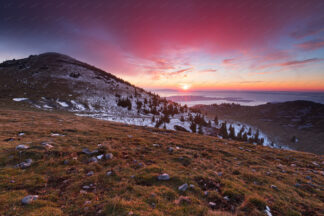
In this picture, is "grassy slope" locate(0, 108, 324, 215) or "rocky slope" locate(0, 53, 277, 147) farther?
"rocky slope" locate(0, 53, 277, 147)

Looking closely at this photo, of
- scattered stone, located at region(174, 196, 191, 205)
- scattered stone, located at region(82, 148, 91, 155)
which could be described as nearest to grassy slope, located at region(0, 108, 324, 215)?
scattered stone, located at region(174, 196, 191, 205)

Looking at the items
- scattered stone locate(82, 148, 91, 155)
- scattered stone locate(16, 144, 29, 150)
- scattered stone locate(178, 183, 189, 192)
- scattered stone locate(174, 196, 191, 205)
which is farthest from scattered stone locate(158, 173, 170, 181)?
scattered stone locate(16, 144, 29, 150)

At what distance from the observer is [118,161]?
7.35 m

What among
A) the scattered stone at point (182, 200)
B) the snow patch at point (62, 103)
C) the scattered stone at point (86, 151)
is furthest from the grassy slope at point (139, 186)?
the snow patch at point (62, 103)

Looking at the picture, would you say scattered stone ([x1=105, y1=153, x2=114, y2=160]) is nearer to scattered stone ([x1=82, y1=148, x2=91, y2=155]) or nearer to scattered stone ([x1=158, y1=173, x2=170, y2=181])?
scattered stone ([x1=82, y1=148, x2=91, y2=155])

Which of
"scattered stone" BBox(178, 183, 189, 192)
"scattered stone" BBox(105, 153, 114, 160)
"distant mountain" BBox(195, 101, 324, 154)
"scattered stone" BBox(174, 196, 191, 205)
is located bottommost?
"distant mountain" BBox(195, 101, 324, 154)

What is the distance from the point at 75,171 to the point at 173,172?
5.01 meters

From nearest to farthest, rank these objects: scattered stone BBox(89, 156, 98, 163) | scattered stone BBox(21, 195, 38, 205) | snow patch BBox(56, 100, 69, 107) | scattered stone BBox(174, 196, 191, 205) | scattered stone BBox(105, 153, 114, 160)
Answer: scattered stone BBox(21, 195, 38, 205)
scattered stone BBox(174, 196, 191, 205)
scattered stone BBox(89, 156, 98, 163)
scattered stone BBox(105, 153, 114, 160)
snow patch BBox(56, 100, 69, 107)

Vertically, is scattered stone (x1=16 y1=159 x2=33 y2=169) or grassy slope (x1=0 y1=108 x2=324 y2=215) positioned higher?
scattered stone (x1=16 y1=159 x2=33 y2=169)

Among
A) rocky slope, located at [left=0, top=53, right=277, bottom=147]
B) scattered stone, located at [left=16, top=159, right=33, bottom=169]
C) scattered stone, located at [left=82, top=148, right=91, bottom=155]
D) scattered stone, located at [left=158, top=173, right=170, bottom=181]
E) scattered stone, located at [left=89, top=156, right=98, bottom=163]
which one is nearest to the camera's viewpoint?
scattered stone, located at [left=158, top=173, right=170, bottom=181]

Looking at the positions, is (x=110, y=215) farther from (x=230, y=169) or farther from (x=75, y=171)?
(x=230, y=169)

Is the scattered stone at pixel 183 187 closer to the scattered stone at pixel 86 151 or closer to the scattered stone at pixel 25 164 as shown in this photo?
the scattered stone at pixel 86 151

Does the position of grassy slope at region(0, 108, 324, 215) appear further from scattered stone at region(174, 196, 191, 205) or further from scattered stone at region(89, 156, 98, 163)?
scattered stone at region(89, 156, 98, 163)

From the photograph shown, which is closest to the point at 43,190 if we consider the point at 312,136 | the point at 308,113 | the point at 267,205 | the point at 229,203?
the point at 229,203
